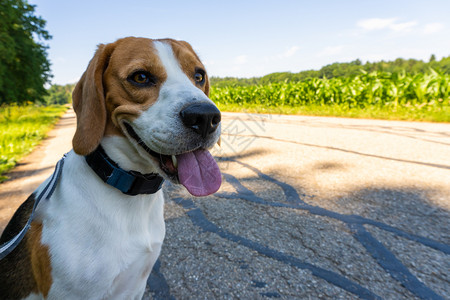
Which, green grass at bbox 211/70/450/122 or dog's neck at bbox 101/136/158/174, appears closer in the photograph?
dog's neck at bbox 101/136/158/174

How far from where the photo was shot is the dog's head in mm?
1357

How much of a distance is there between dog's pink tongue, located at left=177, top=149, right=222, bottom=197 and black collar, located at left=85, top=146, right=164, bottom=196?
0.66ft

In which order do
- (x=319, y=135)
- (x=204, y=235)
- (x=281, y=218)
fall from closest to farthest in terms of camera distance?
(x=204, y=235), (x=281, y=218), (x=319, y=135)

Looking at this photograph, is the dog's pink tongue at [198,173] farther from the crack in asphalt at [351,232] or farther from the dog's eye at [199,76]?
the crack in asphalt at [351,232]

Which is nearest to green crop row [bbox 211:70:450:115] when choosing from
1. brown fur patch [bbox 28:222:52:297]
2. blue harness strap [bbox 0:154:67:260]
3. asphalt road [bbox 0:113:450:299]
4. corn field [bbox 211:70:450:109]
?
corn field [bbox 211:70:450:109]

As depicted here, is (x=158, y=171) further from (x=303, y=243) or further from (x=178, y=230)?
(x=303, y=243)

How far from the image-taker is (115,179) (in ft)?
4.35

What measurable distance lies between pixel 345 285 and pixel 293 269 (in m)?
0.33

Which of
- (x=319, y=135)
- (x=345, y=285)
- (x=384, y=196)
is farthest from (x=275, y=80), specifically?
(x=345, y=285)

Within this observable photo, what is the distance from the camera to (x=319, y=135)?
614 centimetres

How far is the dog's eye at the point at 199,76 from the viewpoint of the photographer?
188cm

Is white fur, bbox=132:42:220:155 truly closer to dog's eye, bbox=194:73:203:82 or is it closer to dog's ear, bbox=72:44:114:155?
dog's ear, bbox=72:44:114:155

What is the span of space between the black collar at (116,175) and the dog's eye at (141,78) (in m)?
0.44

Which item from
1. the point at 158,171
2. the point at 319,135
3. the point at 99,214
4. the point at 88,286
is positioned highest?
the point at 158,171
